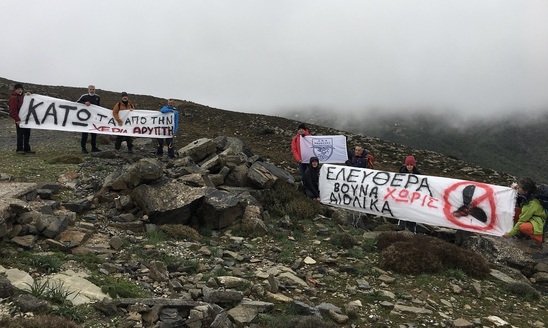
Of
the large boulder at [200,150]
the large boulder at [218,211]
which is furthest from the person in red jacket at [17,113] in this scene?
the large boulder at [218,211]

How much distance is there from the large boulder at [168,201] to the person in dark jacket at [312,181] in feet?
13.1

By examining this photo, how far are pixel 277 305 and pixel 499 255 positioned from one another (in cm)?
635

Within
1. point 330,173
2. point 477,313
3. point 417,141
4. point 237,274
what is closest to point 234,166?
point 330,173

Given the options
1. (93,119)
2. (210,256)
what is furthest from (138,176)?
(93,119)

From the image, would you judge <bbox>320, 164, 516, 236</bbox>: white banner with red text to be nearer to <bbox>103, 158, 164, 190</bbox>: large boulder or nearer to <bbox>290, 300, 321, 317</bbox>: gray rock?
<bbox>103, 158, 164, 190</bbox>: large boulder

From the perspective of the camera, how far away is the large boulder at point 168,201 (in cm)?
922

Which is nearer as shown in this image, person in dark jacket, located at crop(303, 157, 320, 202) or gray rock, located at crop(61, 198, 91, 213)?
gray rock, located at crop(61, 198, 91, 213)

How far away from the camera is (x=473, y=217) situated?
10.3 metres

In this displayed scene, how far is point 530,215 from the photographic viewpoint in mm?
9047

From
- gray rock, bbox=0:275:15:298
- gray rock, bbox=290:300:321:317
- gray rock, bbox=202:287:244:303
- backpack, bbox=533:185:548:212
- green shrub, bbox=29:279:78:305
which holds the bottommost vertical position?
gray rock, bbox=290:300:321:317

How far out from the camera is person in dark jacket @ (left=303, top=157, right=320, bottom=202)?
500 inches

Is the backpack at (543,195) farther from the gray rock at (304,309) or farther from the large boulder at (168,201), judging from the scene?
the large boulder at (168,201)

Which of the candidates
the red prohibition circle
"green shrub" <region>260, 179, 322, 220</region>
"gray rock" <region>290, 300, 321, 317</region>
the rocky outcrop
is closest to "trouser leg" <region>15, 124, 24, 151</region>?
the rocky outcrop

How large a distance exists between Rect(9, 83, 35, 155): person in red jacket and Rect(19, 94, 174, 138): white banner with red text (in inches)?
19.9
